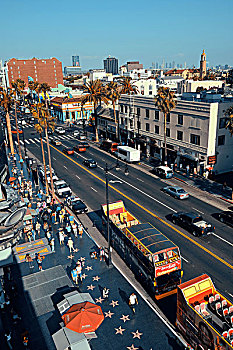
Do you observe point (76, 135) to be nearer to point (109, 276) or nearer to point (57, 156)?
point (57, 156)

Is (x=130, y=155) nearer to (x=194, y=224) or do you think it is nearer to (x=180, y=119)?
(x=180, y=119)

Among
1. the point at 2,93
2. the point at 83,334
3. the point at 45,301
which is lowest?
the point at 45,301

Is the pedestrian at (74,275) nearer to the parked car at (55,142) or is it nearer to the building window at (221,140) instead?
the building window at (221,140)

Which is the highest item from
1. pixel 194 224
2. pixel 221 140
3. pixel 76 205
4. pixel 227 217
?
pixel 221 140

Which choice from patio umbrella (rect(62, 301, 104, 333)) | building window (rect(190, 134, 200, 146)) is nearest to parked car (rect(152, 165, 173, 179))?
building window (rect(190, 134, 200, 146))

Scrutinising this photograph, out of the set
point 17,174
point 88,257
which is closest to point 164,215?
point 88,257

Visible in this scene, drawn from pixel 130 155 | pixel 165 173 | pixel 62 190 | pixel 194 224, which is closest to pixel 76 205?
pixel 62 190

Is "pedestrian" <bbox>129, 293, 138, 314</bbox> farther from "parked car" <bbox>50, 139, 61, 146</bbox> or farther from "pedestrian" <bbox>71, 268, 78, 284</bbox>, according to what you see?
"parked car" <bbox>50, 139, 61, 146</bbox>

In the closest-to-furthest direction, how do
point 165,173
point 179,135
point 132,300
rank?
point 132,300 → point 165,173 → point 179,135
